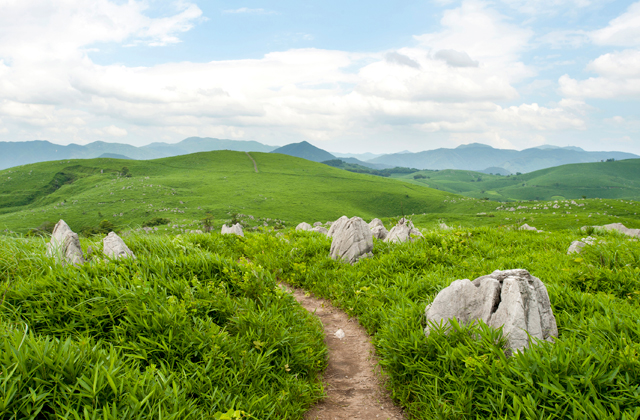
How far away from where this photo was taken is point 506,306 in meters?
5.03

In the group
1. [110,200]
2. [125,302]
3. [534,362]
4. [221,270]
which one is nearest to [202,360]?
[125,302]

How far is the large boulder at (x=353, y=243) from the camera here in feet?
33.5

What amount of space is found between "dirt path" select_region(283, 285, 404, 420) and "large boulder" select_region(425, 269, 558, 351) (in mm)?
1318

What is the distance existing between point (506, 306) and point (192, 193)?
120 metres

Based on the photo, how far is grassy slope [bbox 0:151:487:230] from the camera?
3706 inches

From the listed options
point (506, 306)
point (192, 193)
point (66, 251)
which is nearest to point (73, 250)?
point (66, 251)

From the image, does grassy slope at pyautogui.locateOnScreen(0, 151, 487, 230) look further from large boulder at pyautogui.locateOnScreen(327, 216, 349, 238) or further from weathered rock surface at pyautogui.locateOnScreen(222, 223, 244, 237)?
large boulder at pyautogui.locateOnScreen(327, 216, 349, 238)

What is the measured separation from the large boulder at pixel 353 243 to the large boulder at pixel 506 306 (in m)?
4.36

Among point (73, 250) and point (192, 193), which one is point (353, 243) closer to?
point (73, 250)

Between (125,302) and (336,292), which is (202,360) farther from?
(336,292)

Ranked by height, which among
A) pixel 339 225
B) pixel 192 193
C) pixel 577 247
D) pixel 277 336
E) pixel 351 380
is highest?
pixel 339 225

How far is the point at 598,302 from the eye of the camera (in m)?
5.53

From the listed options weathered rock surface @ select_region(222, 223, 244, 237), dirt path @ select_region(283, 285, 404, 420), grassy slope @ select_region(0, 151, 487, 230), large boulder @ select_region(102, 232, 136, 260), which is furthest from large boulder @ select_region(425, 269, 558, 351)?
grassy slope @ select_region(0, 151, 487, 230)

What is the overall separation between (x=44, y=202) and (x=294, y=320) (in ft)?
502
